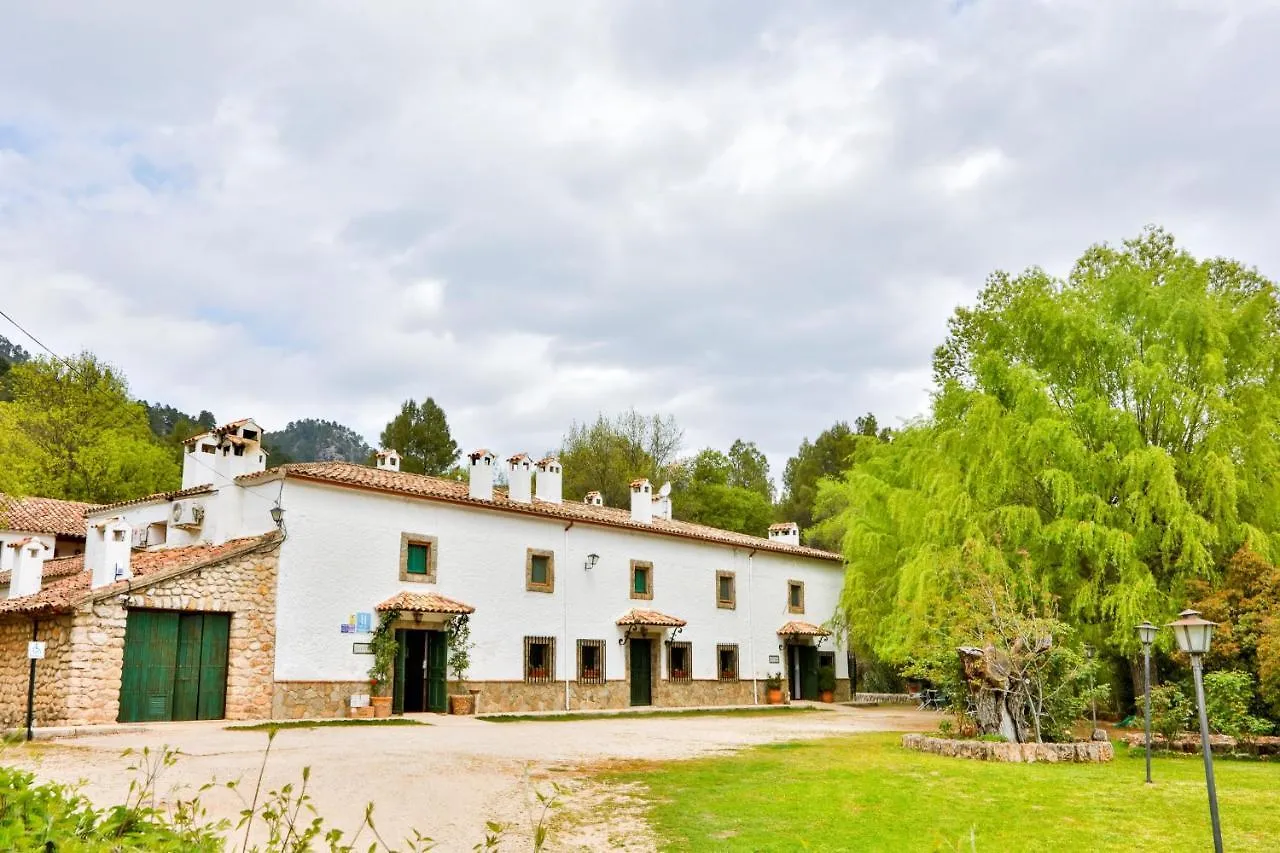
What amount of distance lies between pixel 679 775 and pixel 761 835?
12.0 feet

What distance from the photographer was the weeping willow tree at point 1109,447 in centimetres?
1802

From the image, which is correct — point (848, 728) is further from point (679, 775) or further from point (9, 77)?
point (9, 77)

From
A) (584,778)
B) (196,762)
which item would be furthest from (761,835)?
(196,762)

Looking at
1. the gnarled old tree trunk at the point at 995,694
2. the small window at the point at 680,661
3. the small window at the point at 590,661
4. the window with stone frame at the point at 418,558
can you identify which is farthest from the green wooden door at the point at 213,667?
the gnarled old tree trunk at the point at 995,694

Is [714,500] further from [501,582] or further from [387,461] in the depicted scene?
[501,582]

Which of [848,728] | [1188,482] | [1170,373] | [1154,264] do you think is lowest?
[848,728]

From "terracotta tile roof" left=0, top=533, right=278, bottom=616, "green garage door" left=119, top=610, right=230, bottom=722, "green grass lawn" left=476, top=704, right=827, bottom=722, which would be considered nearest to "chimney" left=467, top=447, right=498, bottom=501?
"green grass lawn" left=476, top=704, right=827, bottom=722

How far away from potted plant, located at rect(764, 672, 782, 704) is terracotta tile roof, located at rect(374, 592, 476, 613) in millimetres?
10937

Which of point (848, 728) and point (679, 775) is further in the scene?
point (848, 728)

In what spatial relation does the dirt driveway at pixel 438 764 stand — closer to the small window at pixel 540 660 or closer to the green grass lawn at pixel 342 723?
the green grass lawn at pixel 342 723

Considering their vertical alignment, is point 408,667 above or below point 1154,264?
below

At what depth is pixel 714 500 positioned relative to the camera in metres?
47.8

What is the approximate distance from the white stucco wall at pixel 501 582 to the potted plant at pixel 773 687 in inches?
10.4

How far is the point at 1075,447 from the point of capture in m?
18.7
